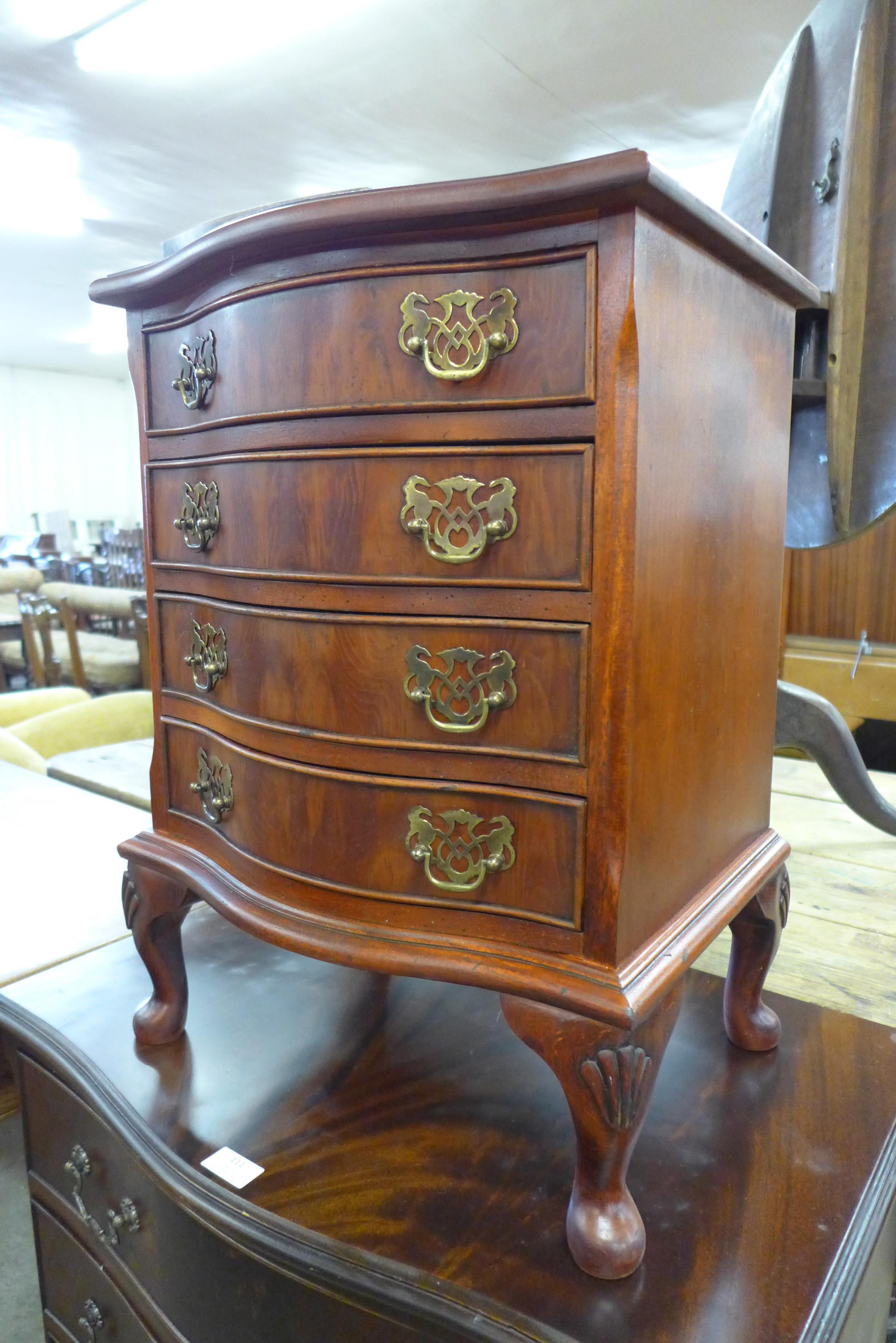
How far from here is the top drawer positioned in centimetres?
78

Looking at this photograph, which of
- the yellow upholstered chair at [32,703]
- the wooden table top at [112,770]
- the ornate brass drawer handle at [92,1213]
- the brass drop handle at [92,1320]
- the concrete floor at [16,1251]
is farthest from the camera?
the yellow upholstered chair at [32,703]

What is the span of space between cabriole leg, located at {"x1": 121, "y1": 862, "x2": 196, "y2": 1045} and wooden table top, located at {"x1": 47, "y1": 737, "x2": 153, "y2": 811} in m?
1.03

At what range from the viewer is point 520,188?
0.74m

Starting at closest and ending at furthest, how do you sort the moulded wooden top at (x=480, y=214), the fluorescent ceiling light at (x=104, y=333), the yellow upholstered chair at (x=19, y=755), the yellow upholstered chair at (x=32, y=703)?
the moulded wooden top at (x=480, y=214) → the yellow upholstered chair at (x=19, y=755) → the yellow upholstered chair at (x=32, y=703) → the fluorescent ceiling light at (x=104, y=333)

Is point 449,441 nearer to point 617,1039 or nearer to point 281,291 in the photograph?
point 281,291

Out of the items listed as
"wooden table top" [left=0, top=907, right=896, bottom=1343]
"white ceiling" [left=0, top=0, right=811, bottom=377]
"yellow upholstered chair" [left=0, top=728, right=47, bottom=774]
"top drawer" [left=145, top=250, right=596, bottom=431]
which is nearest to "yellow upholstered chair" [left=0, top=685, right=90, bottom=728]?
"yellow upholstered chair" [left=0, top=728, right=47, bottom=774]

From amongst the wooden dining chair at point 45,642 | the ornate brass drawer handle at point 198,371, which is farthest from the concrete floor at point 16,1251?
the wooden dining chair at point 45,642

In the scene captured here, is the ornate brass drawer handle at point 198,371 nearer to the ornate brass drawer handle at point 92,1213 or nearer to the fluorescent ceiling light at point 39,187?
the ornate brass drawer handle at point 92,1213

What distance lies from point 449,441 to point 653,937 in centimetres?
49

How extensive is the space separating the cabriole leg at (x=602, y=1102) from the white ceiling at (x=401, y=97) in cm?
323

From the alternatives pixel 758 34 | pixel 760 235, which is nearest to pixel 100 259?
pixel 758 34

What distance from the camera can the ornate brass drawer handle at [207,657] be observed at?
Result: 3.41ft

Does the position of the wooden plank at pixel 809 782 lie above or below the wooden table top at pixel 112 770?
above

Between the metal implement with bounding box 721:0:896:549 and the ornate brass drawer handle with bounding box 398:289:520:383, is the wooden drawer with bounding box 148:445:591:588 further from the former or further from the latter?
the metal implement with bounding box 721:0:896:549
